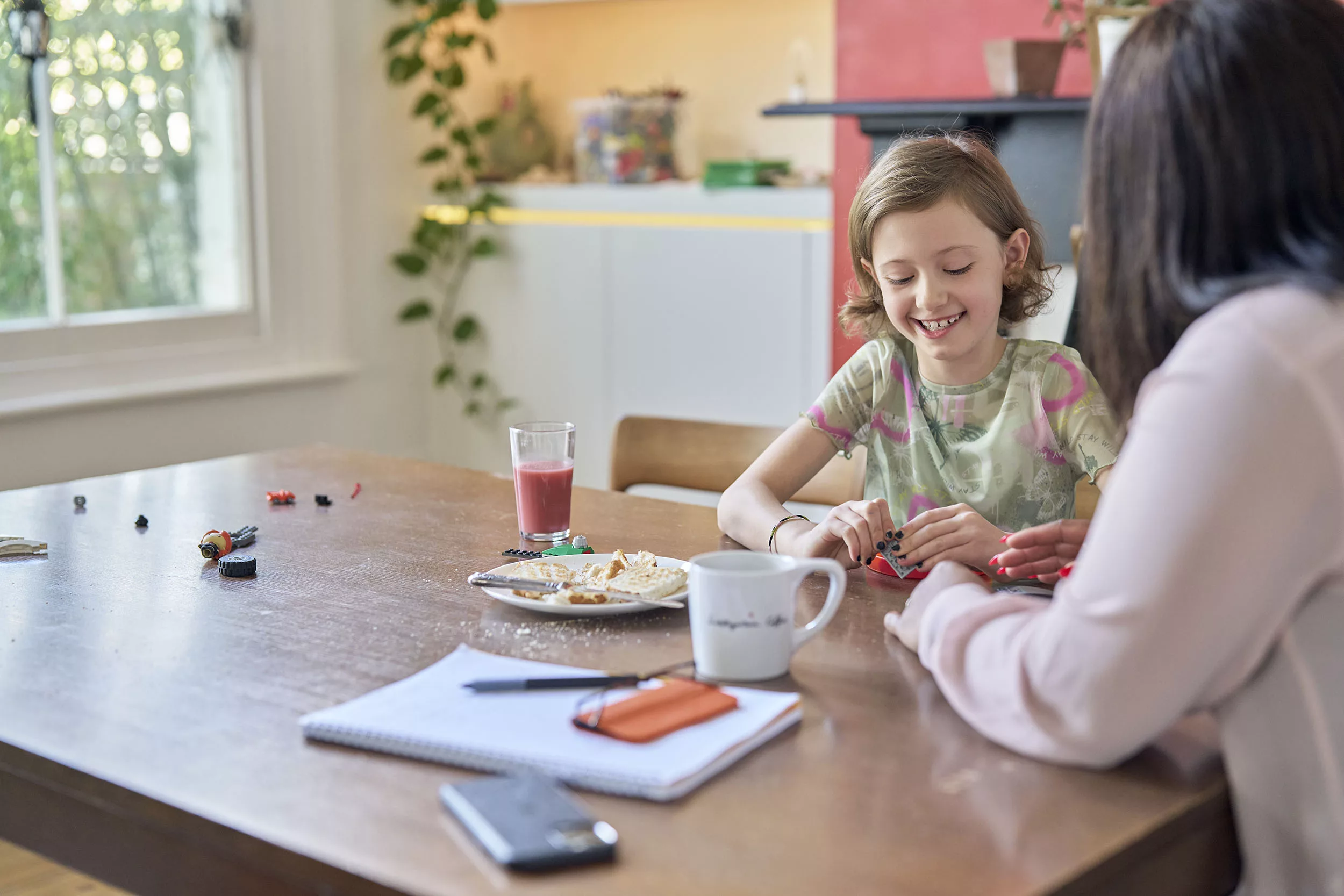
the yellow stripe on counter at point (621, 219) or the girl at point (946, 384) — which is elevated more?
the yellow stripe on counter at point (621, 219)

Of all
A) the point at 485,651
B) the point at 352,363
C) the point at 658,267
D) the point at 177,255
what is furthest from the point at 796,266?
the point at 485,651

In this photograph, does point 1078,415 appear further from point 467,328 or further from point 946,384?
point 467,328

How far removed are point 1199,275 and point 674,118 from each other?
113 inches

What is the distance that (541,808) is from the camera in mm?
749

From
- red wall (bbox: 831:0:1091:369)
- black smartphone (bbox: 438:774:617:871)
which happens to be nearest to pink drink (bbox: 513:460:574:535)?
black smartphone (bbox: 438:774:617:871)

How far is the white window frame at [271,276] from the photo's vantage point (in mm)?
3090

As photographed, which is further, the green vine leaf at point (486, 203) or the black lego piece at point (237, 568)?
the green vine leaf at point (486, 203)

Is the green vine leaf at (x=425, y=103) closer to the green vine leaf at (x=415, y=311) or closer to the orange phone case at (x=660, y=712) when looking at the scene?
the green vine leaf at (x=415, y=311)

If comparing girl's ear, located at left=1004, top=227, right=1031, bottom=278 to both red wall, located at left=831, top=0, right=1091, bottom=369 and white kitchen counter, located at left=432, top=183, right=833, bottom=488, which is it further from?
white kitchen counter, located at left=432, top=183, right=833, bottom=488

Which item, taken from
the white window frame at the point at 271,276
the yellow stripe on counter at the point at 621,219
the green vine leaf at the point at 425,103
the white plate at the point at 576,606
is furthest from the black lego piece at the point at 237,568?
the green vine leaf at the point at 425,103

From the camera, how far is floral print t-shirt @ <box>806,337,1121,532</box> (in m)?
1.44

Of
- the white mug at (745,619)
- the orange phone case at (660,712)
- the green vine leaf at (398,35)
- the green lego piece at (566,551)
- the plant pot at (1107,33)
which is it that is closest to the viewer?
the orange phone case at (660,712)

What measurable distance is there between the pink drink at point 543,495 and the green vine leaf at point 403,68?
241cm

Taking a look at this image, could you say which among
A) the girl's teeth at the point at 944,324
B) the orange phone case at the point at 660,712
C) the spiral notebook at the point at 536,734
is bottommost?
the spiral notebook at the point at 536,734
